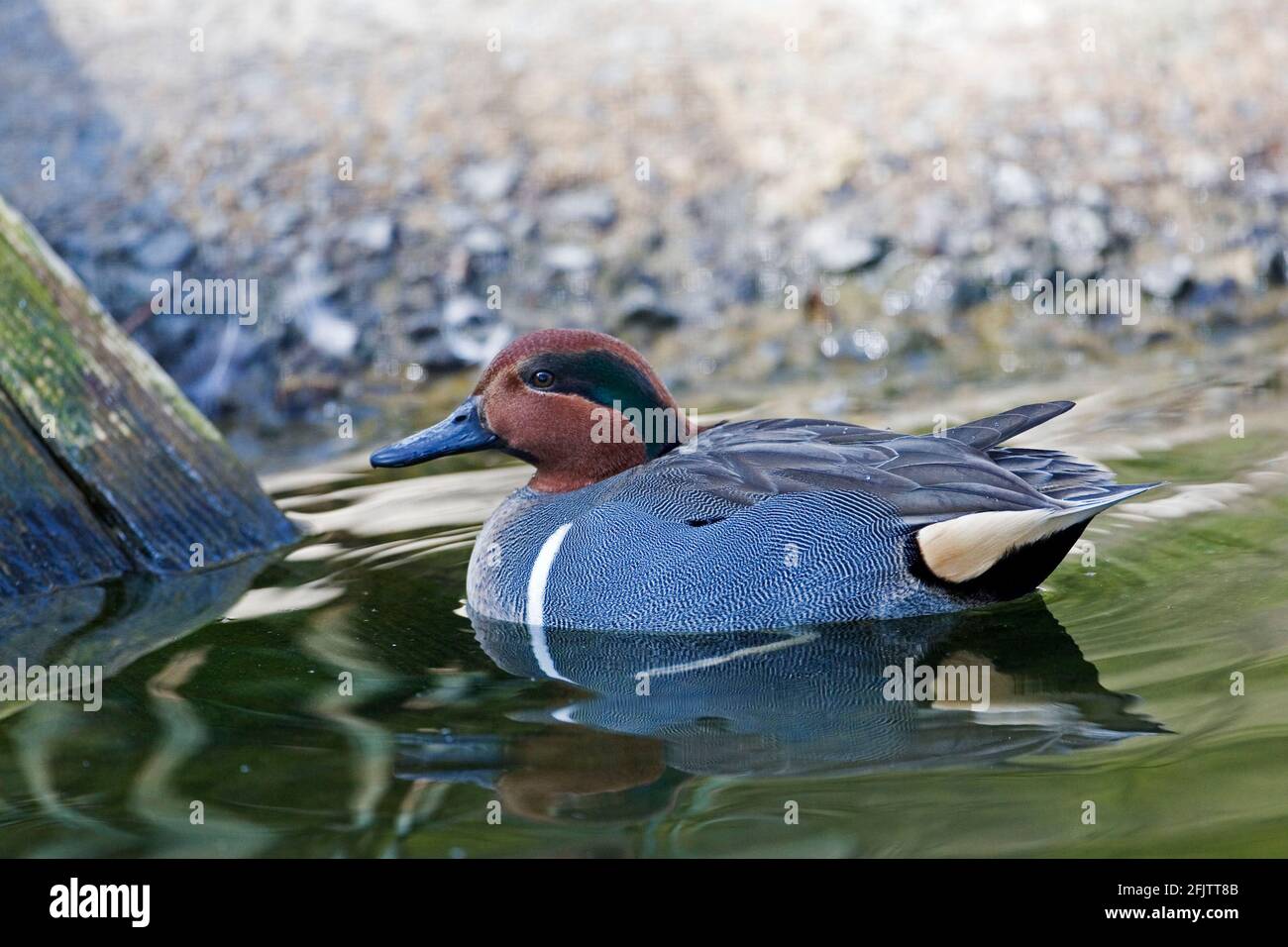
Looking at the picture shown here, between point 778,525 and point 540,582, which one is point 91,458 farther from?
point 778,525

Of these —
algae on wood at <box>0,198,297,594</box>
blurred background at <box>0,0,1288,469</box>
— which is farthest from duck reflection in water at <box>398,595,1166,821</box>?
blurred background at <box>0,0,1288,469</box>

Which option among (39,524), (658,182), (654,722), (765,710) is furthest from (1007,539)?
(658,182)

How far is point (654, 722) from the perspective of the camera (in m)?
4.46

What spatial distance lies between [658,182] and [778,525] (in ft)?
16.7

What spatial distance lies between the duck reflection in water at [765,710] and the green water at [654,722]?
0.01 m

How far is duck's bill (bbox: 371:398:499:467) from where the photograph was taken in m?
5.76

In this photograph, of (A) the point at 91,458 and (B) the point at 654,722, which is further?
(A) the point at 91,458

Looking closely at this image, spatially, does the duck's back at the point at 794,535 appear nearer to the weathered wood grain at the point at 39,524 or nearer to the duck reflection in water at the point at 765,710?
Answer: the duck reflection in water at the point at 765,710

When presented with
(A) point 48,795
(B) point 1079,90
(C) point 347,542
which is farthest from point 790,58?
(A) point 48,795

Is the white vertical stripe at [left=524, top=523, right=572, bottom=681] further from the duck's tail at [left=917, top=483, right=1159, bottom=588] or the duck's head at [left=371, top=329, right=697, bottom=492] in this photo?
the duck's tail at [left=917, top=483, right=1159, bottom=588]

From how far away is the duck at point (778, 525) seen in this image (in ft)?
16.9

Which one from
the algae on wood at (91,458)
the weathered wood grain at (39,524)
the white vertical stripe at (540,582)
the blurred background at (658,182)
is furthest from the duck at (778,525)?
the blurred background at (658,182)

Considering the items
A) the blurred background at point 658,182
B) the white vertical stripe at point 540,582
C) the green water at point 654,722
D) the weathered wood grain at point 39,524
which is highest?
the blurred background at point 658,182

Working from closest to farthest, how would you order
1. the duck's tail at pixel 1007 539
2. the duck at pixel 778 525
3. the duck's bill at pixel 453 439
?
the duck's tail at pixel 1007 539, the duck at pixel 778 525, the duck's bill at pixel 453 439
